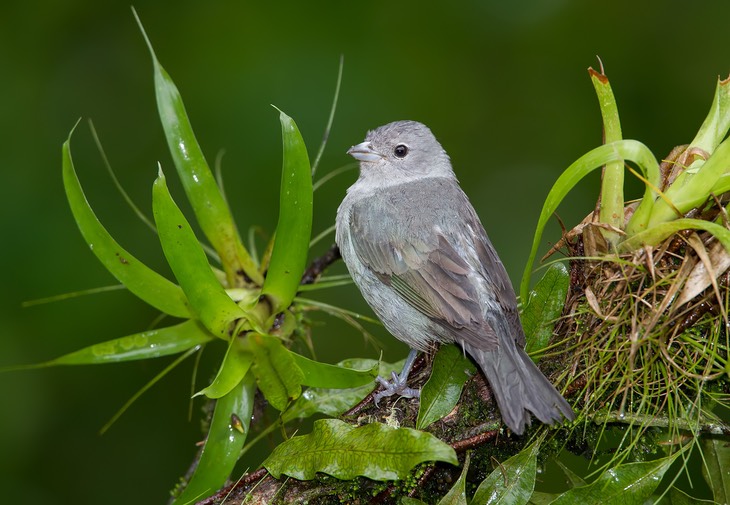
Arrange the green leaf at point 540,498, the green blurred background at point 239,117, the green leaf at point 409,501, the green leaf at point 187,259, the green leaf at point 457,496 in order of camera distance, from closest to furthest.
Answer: the green leaf at point 457,496
the green leaf at point 409,501
the green leaf at point 540,498
the green leaf at point 187,259
the green blurred background at point 239,117

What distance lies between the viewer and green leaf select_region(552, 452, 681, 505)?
7.84 ft

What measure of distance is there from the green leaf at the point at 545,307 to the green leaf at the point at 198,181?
1260 mm

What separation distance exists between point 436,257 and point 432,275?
95 mm

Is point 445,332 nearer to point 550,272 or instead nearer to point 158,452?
point 550,272

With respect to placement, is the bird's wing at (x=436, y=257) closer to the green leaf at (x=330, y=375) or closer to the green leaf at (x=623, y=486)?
the green leaf at (x=330, y=375)

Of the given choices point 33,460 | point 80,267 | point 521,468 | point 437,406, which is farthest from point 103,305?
point 521,468

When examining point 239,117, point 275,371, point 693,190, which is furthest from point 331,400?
point 239,117

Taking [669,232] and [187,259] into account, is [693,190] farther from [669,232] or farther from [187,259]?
[187,259]

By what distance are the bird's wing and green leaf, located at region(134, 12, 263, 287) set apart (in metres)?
0.55

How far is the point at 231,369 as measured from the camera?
9.53ft

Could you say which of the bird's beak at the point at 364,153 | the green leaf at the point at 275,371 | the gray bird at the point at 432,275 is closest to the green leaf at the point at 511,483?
the gray bird at the point at 432,275

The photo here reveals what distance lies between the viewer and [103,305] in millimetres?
5762

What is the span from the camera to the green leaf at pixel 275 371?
2873 mm

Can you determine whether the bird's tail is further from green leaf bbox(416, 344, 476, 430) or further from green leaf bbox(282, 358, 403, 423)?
green leaf bbox(282, 358, 403, 423)
